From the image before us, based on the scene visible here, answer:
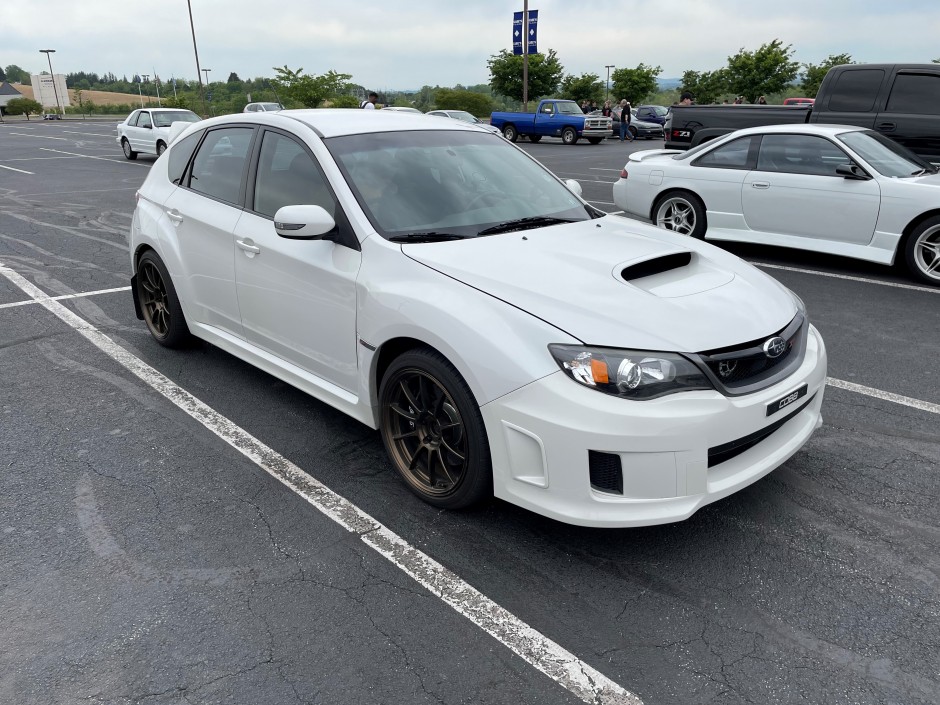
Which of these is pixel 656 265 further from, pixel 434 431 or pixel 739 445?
pixel 434 431

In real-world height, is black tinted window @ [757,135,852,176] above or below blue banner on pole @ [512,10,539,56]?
below

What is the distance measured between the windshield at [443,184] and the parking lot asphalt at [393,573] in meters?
1.28

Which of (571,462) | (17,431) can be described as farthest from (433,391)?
(17,431)

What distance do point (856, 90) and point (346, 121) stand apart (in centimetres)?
924

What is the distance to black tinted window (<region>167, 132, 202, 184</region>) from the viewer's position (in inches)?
200

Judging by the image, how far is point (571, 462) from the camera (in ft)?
9.24

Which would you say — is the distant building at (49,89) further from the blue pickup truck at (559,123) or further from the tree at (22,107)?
the blue pickup truck at (559,123)

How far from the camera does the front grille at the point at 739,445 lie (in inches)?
114

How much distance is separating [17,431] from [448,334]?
2.85 meters

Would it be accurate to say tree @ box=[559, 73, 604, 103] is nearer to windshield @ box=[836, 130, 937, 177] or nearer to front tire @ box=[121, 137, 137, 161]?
front tire @ box=[121, 137, 137, 161]

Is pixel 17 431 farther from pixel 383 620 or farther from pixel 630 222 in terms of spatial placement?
pixel 630 222

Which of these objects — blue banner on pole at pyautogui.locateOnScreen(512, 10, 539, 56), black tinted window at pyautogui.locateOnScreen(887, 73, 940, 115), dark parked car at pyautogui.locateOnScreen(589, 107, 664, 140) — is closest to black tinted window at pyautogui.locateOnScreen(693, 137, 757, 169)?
black tinted window at pyautogui.locateOnScreen(887, 73, 940, 115)

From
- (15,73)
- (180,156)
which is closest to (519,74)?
(180,156)

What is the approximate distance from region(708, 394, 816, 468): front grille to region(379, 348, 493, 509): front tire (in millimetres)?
874
